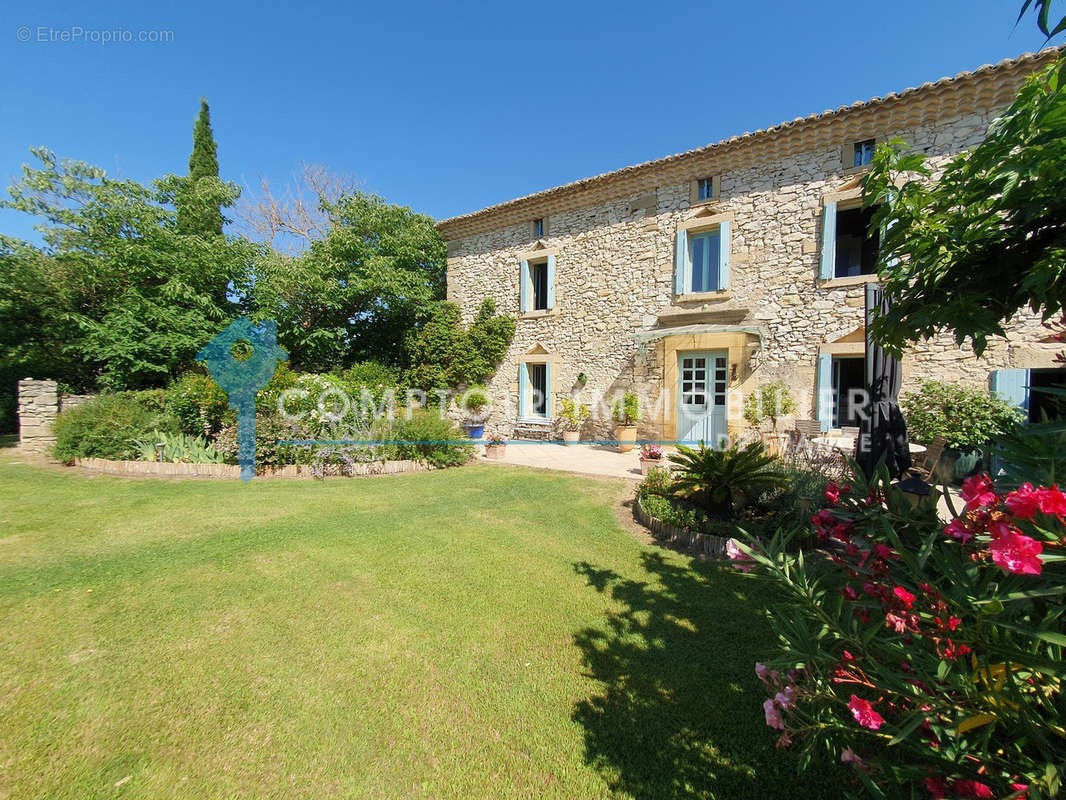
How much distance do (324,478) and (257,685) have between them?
17.7 ft

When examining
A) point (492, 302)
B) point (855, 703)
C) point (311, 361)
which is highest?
point (492, 302)

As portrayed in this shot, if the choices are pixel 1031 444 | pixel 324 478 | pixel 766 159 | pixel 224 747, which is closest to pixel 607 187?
pixel 766 159

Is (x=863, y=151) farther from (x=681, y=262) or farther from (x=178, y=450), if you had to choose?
(x=178, y=450)

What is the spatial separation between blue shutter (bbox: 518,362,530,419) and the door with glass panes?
439cm

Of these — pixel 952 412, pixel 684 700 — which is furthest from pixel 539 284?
pixel 684 700

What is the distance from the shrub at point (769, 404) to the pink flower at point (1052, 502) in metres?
8.85

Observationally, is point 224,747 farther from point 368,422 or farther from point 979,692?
point 368,422

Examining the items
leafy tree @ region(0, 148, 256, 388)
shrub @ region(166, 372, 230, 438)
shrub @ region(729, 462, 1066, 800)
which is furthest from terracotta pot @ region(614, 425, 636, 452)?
leafy tree @ region(0, 148, 256, 388)

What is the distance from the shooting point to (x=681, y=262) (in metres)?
10.1

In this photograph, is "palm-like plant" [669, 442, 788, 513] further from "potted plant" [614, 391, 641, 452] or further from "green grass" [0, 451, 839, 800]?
"potted plant" [614, 391, 641, 452]

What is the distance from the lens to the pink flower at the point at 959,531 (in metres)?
1.25

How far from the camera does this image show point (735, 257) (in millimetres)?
9484

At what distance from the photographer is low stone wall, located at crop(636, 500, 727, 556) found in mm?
4094

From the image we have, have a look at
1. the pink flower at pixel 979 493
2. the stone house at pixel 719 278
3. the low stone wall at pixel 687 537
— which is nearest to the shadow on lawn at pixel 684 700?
the low stone wall at pixel 687 537
